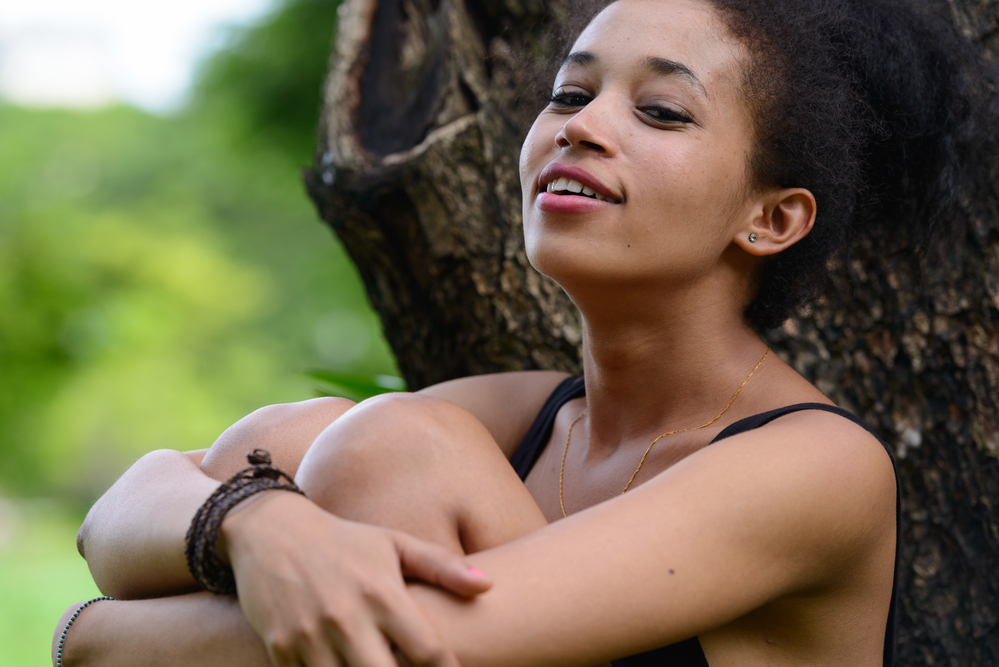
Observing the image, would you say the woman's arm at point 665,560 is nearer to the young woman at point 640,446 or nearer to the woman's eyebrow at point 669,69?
the young woman at point 640,446

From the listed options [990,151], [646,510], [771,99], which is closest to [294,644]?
[646,510]

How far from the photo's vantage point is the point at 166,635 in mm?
1323

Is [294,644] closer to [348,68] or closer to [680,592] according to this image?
[680,592]

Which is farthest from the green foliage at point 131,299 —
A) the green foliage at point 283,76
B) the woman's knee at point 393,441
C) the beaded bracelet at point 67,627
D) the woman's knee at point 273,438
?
the woman's knee at point 393,441

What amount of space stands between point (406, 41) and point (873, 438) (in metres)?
2.01

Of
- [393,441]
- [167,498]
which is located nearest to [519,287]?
[393,441]

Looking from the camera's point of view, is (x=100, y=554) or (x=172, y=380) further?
(x=172, y=380)

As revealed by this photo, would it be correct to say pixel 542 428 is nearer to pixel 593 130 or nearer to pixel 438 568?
pixel 593 130

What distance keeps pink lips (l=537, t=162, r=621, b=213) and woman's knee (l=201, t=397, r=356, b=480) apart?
65cm

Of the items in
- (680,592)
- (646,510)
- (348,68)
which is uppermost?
(348,68)

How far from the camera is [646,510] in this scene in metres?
1.27

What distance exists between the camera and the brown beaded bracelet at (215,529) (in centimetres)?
126

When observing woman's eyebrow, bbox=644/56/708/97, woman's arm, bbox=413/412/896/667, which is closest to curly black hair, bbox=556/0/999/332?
woman's eyebrow, bbox=644/56/708/97

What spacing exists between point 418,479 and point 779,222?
100cm
